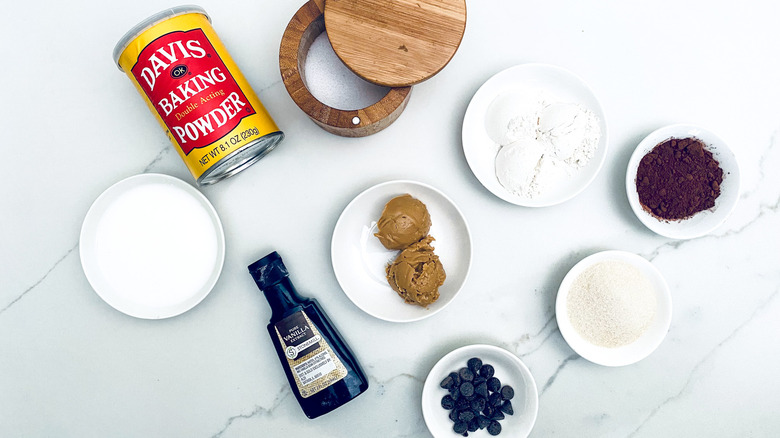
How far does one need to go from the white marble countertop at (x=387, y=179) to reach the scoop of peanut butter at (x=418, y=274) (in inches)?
5.0

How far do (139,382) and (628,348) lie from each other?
1157 mm

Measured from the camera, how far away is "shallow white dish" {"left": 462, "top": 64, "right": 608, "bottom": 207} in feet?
3.44

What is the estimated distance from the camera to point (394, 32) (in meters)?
0.88

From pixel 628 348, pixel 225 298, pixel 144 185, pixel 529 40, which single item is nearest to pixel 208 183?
pixel 144 185

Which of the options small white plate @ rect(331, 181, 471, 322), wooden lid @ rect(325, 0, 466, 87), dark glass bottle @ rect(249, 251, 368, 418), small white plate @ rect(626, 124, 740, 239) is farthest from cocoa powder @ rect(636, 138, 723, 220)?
dark glass bottle @ rect(249, 251, 368, 418)

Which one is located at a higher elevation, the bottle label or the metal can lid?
the metal can lid

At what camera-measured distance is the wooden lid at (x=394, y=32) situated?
879mm

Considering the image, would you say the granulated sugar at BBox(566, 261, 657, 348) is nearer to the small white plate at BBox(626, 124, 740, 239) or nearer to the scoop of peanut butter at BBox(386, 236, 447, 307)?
the small white plate at BBox(626, 124, 740, 239)

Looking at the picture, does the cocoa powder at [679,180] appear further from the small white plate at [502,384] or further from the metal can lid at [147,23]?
the metal can lid at [147,23]

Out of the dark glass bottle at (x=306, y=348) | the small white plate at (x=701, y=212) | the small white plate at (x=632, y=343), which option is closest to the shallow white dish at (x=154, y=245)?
the dark glass bottle at (x=306, y=348)

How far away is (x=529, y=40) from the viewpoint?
1.13 m

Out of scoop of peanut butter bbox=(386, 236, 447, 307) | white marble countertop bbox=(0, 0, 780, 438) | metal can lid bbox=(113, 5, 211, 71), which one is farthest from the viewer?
white marble countertop bbox=(0, 0, 780, 438)

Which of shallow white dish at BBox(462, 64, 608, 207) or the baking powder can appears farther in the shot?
shallow white dish at BBox(462, 64, 608, 207)

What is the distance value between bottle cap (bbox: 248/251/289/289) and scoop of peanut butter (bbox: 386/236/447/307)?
242 millimetres
